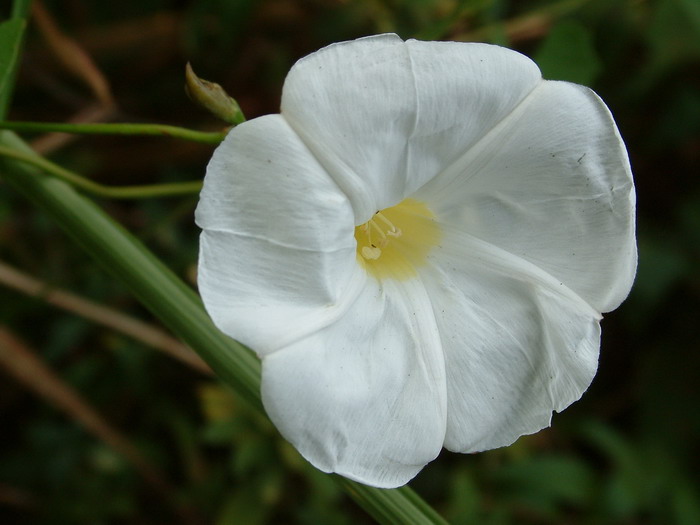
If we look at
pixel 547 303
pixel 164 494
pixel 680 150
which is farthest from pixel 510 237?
pixel 680 150

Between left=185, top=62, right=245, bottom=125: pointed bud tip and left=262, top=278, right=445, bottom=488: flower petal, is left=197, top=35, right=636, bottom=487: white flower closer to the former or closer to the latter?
left=262, top=278, right=445, bottom=488: flower petal

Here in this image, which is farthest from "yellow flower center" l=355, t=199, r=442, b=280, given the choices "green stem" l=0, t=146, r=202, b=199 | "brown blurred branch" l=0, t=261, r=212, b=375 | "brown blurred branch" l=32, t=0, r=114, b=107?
"brown blurred branch" l=32, t=0, r=114, b=107

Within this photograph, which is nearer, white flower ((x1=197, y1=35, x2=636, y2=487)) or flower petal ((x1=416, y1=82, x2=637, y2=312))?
white flower ((x1=197, y1=35, x2=636, y2=487))

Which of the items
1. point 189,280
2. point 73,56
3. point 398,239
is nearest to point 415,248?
point 398,239

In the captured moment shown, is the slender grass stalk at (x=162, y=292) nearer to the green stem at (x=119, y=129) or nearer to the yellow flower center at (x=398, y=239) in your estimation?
the green stem at (x=119, y=129)

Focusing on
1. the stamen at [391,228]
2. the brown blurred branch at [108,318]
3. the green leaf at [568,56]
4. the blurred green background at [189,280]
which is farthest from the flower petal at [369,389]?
the blurred green background at [189,280]

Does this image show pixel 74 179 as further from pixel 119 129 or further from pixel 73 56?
pixel 73 56
